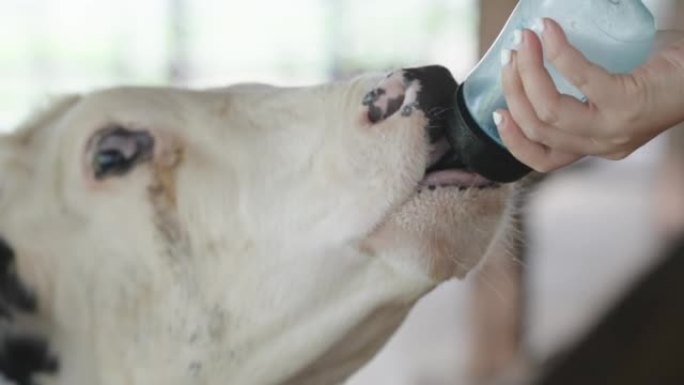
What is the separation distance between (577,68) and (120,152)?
56 cm

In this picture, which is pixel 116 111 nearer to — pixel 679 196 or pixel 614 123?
pixel 614 123

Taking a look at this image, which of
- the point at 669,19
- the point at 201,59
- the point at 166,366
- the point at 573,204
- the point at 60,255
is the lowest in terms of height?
the point at 573,204

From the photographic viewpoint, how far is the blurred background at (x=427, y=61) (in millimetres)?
3707

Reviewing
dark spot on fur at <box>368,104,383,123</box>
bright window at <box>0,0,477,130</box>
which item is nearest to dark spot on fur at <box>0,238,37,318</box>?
dark spot on fur at <box>368,104,383,123</box>

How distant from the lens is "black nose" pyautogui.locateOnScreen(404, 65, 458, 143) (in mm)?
1135

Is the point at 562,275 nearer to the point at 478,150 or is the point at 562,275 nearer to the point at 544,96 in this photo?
the point at 478,150

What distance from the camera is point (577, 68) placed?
0.90 meters

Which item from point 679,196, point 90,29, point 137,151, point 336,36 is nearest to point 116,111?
point 137,151

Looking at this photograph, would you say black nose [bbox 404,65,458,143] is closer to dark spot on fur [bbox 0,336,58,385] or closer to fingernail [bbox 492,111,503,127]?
fingernail [bbox 492,111,503,127]

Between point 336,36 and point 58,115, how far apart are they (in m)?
6.87

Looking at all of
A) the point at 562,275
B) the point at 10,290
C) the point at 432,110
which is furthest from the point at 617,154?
the point at 562,275

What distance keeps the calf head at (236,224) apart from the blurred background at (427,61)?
1864mm

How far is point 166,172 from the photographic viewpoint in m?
1.23

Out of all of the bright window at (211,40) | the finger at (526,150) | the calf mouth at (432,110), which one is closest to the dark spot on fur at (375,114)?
the calf mouth at (432,110)
